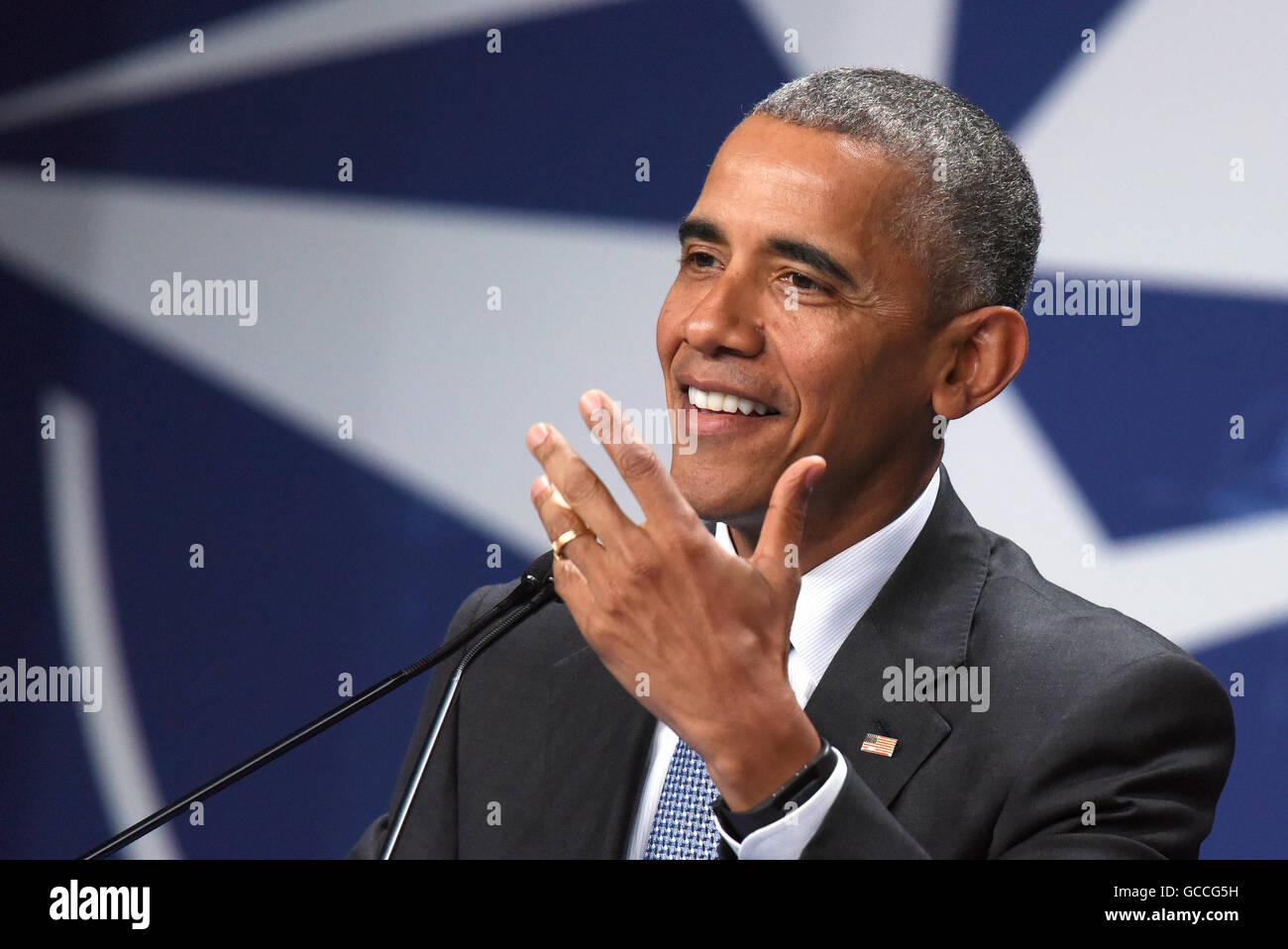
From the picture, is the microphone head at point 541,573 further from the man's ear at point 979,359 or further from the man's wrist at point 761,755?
the man's ear at point 979,359

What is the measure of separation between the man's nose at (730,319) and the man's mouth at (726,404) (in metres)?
0.05

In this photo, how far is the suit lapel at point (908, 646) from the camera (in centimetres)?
154

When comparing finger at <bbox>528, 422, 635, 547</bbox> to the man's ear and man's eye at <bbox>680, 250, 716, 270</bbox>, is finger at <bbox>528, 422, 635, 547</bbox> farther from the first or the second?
the man's ear

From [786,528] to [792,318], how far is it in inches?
18.9

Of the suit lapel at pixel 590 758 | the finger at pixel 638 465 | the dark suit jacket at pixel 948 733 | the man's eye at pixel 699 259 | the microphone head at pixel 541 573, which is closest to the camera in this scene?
the finger at pixel 638 465

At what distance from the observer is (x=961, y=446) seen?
9.39 ft

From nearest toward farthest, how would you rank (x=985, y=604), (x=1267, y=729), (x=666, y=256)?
(x=985, y=604)
(x=1267, y=729)
(x=666, y=256)

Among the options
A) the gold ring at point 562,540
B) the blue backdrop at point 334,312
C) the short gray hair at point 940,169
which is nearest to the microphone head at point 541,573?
the gold ring at point 562,540

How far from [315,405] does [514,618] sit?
79.4 inches

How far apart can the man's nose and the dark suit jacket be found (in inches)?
13.0

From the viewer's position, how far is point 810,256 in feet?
5.34
